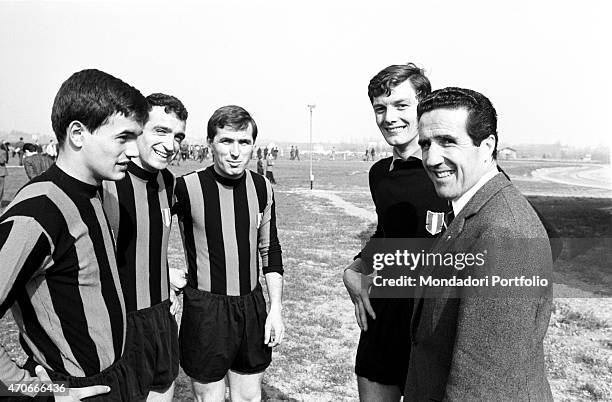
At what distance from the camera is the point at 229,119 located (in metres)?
3.12

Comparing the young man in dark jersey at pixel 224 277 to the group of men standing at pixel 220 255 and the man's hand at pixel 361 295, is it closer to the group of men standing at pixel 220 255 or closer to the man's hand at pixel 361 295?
the group of men standing at pixel 220 255

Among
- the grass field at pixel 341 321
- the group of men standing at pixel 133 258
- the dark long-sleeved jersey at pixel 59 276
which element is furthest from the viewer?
the grass field at pixel 341 321

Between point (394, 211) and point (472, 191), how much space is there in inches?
34.4

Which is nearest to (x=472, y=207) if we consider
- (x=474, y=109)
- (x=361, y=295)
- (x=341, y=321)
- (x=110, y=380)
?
(x=474, y=109)

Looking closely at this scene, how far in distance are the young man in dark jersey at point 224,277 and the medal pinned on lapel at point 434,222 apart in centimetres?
122

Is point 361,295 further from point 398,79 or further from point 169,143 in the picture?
point 169,143

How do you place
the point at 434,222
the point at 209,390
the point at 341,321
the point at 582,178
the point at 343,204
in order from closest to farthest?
the point at 434,222
the point at 209,390
the point at 341,321
the point at 343,204
the point at 582,178

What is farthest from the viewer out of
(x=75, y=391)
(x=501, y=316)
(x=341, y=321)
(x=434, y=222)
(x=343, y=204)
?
(x=343, y=204)

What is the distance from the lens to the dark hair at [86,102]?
193 cm

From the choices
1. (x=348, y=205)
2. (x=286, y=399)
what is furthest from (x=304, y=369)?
(x=348, y=205)

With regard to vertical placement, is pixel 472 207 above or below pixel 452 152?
below

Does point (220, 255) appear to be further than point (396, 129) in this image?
Yes

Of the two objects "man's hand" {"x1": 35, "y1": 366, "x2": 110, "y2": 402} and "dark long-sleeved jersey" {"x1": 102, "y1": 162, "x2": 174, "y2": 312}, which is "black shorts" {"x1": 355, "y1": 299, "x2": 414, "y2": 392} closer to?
"dark long-sleeved jersey" {"x1": 102, "y1": 162, "x2": 174, "y2": 312}

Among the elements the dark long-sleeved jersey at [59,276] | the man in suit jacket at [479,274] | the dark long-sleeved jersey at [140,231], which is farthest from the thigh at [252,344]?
the man in suit jacket at [479,274]
